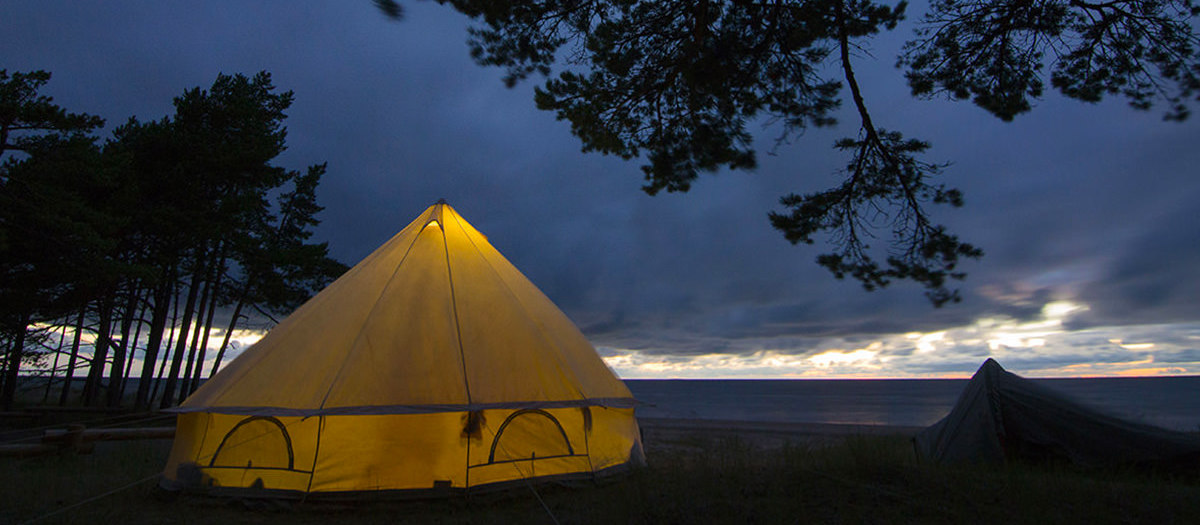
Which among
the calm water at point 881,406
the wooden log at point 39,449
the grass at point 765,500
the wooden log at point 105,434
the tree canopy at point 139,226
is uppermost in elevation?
the tree canopy at point 139,226

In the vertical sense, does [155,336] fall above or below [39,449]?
above

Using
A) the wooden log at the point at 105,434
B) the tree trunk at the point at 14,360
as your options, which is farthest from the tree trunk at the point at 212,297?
the wooden log at the point at 105,434

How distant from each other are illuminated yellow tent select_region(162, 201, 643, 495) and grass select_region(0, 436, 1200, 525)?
0.86 ft

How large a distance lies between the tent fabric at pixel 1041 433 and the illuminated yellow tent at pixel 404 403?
4.28 metres

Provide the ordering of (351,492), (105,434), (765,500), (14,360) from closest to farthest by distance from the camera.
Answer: (765,500), (351,492), (105,434), (14,360)

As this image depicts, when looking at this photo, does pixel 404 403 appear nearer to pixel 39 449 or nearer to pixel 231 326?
pixel 39 449

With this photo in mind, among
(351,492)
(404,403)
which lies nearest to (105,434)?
(351,492)

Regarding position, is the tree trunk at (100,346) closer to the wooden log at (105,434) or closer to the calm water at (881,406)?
the wooden log at (105,434)

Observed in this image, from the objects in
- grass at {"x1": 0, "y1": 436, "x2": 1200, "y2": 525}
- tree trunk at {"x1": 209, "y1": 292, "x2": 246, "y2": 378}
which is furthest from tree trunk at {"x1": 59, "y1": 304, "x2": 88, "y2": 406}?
grass at {"x1": 0, "y1": 436, "x2": 1200, "y2": 525}

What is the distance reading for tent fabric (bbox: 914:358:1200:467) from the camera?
6.11 m

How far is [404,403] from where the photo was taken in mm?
5426

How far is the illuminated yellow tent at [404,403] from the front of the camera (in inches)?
216

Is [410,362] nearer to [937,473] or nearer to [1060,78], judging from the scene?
[937,473]

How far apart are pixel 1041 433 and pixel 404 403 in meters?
7.19
